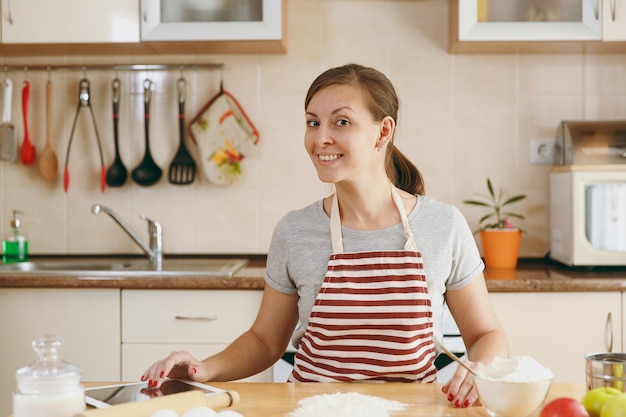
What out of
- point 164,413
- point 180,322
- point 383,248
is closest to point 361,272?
point 383,248

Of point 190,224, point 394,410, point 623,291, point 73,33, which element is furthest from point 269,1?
point 394,410

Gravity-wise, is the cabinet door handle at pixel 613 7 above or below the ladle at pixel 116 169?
above

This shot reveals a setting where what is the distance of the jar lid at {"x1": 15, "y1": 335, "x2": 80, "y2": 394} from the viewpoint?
3.34 feet

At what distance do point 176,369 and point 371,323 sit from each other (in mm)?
392

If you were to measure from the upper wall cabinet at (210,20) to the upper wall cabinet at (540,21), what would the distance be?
0.63 m

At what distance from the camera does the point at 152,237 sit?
112 inches

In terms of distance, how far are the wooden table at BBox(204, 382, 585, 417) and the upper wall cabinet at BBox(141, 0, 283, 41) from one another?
1.54m

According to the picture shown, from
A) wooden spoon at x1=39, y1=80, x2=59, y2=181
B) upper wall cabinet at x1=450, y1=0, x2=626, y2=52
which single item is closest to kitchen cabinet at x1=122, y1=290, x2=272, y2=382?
wooden spoon at x1=39, y1=80, x2=59, y2=181

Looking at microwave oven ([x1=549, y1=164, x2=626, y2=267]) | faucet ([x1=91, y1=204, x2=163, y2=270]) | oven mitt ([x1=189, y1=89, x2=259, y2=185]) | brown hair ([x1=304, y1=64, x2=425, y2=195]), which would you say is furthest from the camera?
oven mitt ([x1=189, y1=89, x2=259, y2=185])

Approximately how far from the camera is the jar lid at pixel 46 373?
1.02 m

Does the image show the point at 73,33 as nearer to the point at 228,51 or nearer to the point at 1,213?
the point at 228,51

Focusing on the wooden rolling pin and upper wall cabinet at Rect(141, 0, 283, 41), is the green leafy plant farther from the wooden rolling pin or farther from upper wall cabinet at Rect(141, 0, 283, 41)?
the wooden rolling pin

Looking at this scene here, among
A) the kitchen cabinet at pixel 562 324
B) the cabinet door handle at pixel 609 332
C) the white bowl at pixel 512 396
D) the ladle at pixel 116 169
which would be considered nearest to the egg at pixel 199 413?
the white bowl at pixel 512 396

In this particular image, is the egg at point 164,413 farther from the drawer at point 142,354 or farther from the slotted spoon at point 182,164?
the slotted spoon at point 182,164
